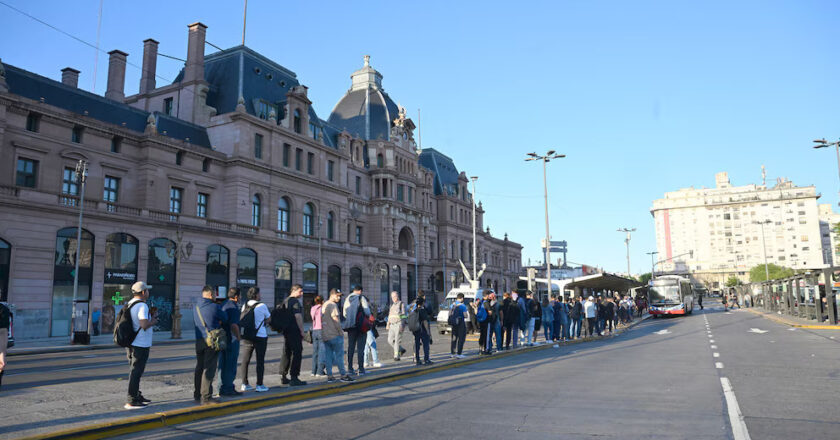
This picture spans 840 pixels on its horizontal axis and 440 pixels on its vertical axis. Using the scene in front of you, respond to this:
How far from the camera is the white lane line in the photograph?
6.80m

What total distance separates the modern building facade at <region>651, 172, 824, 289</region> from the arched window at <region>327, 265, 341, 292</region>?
113 metres

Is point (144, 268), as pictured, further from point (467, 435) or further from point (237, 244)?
point (467, 435)

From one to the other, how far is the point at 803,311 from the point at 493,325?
2960cm

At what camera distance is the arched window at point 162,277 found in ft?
115

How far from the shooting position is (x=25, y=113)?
102 feet

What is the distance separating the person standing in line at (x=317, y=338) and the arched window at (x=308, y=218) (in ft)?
123

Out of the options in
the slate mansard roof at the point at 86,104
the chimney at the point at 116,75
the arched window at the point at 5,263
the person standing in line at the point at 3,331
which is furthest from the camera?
the chimney at the point at 116,75

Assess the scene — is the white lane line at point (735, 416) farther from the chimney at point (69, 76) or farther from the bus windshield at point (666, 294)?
the chimney at point (69, 76)

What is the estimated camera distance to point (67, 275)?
1222 inches

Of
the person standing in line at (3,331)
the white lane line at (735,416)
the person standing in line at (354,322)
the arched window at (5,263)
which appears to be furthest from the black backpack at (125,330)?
the arched window at (5,263)

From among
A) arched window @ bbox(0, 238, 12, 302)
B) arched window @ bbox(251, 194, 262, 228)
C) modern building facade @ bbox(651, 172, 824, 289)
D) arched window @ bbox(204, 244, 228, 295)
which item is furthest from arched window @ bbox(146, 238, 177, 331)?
modern building facade @ bbox(651, 172, 824, 289)

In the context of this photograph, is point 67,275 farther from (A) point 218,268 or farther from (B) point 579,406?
(B) point 579,406

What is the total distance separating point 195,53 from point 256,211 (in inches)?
544

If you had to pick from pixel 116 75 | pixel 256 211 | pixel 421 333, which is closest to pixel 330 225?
pixel 256 211
